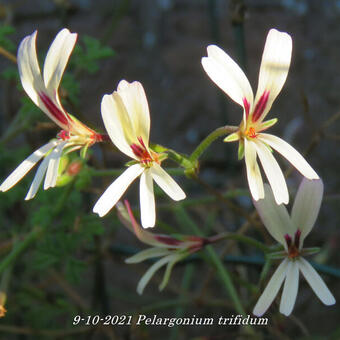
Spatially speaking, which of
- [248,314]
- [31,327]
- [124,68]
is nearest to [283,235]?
[248,314]

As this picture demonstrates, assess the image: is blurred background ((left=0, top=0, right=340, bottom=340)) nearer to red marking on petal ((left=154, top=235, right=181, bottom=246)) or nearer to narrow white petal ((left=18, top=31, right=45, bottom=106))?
red marking on petal ((left=154, top=235, right=181, bottom=246))

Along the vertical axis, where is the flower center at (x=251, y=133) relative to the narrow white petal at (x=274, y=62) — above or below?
below

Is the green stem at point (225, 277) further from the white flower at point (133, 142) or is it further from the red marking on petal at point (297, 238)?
the white flower at point (133, 142)

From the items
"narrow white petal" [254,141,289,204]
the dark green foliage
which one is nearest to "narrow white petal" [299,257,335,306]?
"narrow white petal" [254,141,289,204]

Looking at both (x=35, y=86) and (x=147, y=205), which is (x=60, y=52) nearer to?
(x=35, y=86)

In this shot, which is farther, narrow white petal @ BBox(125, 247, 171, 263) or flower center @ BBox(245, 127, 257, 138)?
narrow white petal @ BBox(125, 247, 171, 263)

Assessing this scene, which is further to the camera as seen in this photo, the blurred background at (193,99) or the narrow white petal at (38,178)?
the blurred background at (193,99)

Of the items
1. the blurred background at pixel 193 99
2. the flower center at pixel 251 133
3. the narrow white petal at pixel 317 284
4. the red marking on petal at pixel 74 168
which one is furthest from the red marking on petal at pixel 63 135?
the blurred background at pixel 193 99
